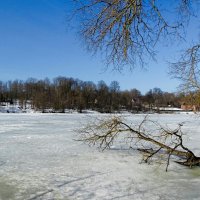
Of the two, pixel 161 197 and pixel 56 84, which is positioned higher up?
pixel 56 84

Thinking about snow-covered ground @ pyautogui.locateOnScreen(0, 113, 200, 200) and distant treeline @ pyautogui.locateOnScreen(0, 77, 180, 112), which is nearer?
snow-covered ground @ pyautogui.locateOnScreen(0, 113, 200, 200)

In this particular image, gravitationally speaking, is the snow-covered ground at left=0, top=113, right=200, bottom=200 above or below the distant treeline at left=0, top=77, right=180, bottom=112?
below

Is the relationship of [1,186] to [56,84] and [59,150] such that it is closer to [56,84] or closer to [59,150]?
[59,150]

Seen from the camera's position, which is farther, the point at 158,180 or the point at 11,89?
the point at 11,89

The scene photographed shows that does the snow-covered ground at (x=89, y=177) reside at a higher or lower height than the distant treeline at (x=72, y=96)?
lower

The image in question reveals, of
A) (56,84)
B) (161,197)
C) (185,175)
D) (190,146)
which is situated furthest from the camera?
(56,84)

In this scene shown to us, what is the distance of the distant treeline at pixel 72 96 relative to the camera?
7656 centimetres

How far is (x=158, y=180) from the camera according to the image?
24.8 ft

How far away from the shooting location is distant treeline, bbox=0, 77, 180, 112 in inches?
3014

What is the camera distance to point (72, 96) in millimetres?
84312

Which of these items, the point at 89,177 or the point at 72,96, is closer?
the point at 89,177

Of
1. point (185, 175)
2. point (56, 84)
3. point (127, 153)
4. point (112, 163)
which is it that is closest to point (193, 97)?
point (185, 175)

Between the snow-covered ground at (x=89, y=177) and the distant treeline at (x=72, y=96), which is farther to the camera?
the distant treeline at (x=72, y=96)

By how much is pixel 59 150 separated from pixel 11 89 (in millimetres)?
97412
